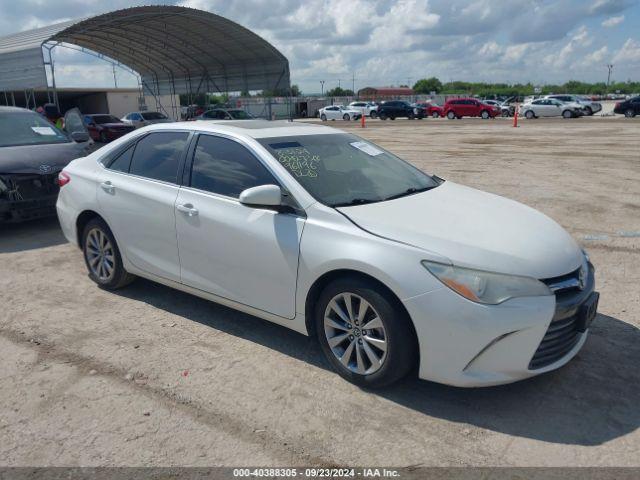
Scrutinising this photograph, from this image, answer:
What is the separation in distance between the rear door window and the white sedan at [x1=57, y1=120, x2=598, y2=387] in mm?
13

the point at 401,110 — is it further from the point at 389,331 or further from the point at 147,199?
the point at 389,331

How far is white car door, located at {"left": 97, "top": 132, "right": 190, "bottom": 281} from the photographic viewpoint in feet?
14.6

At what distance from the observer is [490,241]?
329cm

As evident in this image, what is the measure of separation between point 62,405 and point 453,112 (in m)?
43.5

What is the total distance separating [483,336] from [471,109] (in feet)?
139

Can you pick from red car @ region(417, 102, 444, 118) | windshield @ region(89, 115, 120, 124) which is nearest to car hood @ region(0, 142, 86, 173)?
windshield @ region(89, 115, 120, 124)

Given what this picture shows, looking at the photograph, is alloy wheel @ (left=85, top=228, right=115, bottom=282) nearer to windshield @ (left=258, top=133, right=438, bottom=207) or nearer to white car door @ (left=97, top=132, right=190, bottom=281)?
white car door @ (left=97, top=132, right=190, bottom=281)

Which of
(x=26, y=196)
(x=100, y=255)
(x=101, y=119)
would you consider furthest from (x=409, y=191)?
(x=101, y=119)

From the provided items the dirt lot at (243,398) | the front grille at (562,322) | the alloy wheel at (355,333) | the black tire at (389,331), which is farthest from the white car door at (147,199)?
the front grille at (562,322)

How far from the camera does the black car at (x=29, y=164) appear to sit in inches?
282

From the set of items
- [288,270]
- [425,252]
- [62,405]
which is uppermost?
[425,252]

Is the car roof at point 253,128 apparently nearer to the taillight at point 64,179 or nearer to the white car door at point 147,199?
the white car door at point 147,199

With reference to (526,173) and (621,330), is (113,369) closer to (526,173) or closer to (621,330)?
(621,330)

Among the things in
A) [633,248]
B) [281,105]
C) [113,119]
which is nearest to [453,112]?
[281,105]
